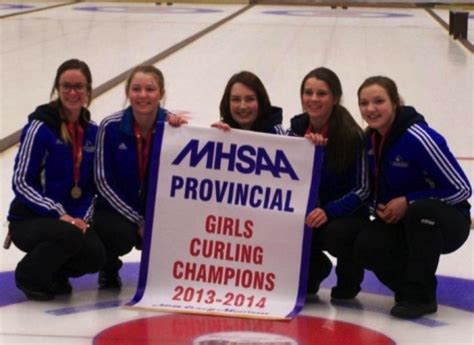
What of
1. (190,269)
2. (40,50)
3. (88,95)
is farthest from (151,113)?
(40,50)

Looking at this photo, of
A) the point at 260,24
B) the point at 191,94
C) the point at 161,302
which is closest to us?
the point at 161,302

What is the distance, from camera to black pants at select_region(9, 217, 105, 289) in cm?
404

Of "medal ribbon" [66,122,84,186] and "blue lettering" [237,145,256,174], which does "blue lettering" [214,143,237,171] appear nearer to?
"blue lettering" [237,145,256,174]

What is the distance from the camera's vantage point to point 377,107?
4.05 metres

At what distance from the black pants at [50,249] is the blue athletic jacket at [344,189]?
834mm

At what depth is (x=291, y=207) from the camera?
409 cm

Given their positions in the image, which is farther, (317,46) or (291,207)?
(317,46)

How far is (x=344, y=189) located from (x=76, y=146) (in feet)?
3.26

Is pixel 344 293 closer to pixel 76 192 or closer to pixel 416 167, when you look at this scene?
pixel 416 167

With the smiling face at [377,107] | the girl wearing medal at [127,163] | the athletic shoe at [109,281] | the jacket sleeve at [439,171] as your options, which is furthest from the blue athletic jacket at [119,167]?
the jacket sleeve at [439,171]

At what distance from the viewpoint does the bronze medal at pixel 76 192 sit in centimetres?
418

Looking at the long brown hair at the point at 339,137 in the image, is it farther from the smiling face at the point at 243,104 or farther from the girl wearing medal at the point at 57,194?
the girl wearing medal at the point at 57,194

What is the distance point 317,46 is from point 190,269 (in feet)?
31.3

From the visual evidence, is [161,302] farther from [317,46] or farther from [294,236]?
[317,46]
